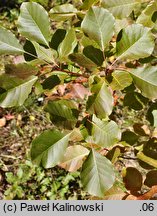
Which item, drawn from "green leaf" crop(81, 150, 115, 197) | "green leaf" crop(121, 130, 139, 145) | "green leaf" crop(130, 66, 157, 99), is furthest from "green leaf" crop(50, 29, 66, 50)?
"green leaf" crop(121, 130, 139, 145)

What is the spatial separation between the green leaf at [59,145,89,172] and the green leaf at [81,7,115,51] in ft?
1.41

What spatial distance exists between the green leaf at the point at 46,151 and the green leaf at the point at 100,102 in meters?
0.15

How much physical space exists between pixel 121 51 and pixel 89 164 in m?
0.33

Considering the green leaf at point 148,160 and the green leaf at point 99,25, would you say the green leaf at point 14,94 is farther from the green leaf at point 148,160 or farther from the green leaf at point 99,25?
the green leaf at point 148,160

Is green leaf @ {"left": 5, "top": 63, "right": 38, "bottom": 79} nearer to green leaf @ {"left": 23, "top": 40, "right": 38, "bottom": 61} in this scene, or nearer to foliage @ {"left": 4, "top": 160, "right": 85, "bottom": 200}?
green leaf @ {"left": 23, "top": 40, "right": 38, "bottom": 61}

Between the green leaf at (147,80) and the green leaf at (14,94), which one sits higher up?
the green leaf at (147,80)

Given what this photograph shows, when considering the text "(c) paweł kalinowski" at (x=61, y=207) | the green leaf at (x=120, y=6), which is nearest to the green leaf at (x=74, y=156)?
the text "(c) paweł kalinowski" at (x=61, y=207)

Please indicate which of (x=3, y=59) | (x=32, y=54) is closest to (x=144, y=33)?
Result: (x=32, y=54)

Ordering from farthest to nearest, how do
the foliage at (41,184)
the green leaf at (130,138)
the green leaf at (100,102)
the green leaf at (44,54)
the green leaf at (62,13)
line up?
the foliage at (41,184) → the green leaf at (130,138) → the green leaf at (62,13) → the green leaf at (44,54) → the green leaf at (100,102)

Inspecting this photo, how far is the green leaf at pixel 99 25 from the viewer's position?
3.03 feet

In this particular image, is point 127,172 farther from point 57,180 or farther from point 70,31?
point 57,180

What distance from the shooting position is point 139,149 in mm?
1363

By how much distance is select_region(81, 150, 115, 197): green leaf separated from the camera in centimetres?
92

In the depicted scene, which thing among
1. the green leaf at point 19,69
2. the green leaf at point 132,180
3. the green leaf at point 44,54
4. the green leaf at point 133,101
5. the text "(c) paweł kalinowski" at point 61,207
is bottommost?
the text "(c) paweł kalinowski" at point 61,207
